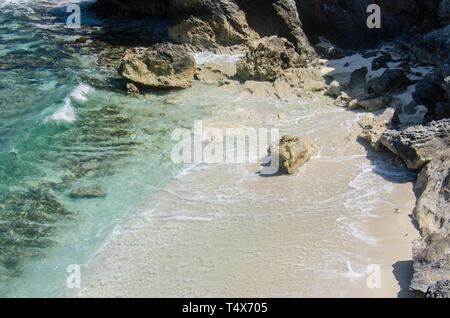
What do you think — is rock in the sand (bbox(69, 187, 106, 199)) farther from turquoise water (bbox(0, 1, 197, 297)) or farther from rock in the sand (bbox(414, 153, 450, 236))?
rock in the sand (bbox(414, 153, 450, 236))

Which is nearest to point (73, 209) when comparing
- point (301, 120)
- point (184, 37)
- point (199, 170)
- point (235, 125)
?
point (199, 170)

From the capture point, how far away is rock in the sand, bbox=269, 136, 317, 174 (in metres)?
7.10

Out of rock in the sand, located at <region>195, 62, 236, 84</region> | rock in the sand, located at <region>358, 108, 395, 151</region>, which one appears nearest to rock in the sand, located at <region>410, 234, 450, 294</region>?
rock in the sand, located at <region>358, 108, 395, 151</region>

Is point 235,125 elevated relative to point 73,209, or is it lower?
elevated

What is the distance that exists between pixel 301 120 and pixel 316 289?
4827mm

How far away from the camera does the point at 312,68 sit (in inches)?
440

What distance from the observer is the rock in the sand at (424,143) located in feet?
21.2

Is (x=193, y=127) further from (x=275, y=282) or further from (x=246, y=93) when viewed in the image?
(x=275, y=282)

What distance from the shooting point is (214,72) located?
1161 centimetres

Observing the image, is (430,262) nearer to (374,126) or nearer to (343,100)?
(374,126)

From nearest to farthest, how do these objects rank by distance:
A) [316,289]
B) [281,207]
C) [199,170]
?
[316,289] < [281,207] < [199,170]

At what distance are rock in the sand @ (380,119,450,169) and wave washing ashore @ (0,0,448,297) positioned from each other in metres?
0.03

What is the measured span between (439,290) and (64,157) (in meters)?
6.25

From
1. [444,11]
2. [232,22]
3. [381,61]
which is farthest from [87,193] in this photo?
[444,11]
